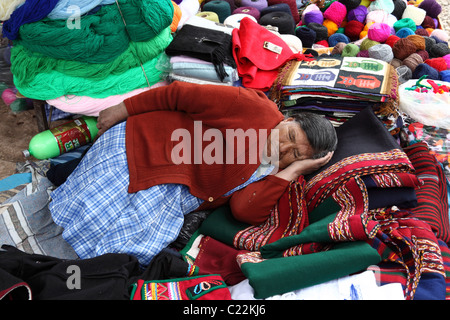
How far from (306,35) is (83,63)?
1.82 metres

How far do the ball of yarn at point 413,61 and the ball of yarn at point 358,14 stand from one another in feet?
2.90

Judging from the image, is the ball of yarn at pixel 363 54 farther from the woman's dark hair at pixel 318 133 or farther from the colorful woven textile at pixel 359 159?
the woman's dark hair at pixel 318 133

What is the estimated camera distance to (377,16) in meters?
3.40

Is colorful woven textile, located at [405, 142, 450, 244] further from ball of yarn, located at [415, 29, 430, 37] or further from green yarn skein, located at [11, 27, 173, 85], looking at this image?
ball of yarn, located at [415, 29, 430, 37]

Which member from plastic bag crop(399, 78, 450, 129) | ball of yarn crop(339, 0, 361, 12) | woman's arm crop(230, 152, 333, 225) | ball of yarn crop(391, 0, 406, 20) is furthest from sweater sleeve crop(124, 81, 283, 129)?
ball of yarn crop(391, 0, 406, 20)

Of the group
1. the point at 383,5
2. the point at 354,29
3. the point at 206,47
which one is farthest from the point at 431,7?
the point at 206,47

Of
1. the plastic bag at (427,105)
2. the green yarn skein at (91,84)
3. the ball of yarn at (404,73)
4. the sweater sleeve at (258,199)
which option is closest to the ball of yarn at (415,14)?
the ball of yarn at (404,73)

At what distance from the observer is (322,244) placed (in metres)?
1.46

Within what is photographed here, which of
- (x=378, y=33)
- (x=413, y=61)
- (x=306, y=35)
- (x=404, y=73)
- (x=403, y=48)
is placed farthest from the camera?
(x=306, y=35)

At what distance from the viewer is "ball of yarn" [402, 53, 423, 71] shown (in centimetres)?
271

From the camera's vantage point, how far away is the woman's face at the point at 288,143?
174cm

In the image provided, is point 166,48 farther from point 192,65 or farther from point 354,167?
point 354,167

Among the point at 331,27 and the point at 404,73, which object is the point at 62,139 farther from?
the point at 331,27

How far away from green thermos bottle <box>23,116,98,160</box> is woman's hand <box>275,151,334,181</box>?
47.6 inches
